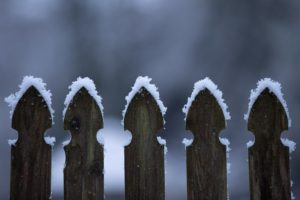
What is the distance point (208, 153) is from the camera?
92.6 inches

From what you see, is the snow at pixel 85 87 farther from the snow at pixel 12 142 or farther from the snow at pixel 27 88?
the snow at pixel 12 142

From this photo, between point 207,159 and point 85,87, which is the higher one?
point 85,87

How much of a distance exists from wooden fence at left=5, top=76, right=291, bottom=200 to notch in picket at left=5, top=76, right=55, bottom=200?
0.02m

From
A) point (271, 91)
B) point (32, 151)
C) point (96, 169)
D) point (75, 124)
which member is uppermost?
point (271, 91)

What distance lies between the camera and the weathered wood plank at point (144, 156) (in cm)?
236

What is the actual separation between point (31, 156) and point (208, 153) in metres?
1.01

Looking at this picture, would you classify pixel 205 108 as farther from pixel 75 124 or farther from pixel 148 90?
pixel 75 124

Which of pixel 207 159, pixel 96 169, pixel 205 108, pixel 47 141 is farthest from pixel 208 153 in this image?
pixel 47 141

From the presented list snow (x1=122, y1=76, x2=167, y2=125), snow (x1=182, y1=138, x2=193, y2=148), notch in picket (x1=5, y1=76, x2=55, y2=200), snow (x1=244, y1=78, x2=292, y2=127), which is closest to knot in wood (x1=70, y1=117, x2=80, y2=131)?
notch in picket (x1=5, y1=76, x2=55, y2=200)

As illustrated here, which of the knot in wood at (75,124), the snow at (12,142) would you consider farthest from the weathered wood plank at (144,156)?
the snow at (12,142)

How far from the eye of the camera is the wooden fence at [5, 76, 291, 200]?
2352 mm

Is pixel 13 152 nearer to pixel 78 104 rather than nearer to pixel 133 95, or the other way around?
pixel 78 104

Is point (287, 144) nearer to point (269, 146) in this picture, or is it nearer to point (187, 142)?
point (269, 146)

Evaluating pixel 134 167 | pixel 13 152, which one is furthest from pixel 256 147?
pixel 13 152
